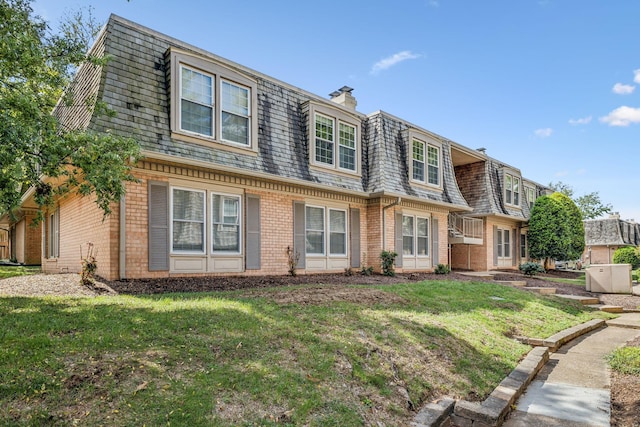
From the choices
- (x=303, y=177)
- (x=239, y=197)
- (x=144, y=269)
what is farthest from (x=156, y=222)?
(x=303, y=177)

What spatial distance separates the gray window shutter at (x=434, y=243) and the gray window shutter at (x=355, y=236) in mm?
4371

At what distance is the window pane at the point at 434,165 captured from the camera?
1694 centimetres

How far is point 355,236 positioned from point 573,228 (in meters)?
16.1

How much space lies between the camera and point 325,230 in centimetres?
1346

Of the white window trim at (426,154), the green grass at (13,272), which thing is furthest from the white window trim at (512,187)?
the green grass at (13,272)

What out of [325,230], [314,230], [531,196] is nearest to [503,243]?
[531,196]

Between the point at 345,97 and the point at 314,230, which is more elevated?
the point at 345,97

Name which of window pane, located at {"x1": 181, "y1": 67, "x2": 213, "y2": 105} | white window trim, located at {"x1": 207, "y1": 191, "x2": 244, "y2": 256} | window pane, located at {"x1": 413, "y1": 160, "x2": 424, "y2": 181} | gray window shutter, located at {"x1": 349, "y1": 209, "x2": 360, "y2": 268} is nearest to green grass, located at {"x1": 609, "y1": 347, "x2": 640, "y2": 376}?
gray window shutter, located at {"x1": 349, "y1": 209, "x2": 360, "y2": 268}

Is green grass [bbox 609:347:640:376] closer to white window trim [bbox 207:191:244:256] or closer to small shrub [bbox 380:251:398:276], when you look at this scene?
small shrub [bbox 380:251:398:276]

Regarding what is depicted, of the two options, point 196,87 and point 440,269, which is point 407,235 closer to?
point 440,269

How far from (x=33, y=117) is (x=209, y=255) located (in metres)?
5.32

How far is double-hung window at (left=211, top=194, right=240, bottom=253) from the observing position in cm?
1049

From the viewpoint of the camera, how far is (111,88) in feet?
28.7

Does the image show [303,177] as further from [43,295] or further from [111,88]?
[43,295]
